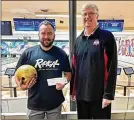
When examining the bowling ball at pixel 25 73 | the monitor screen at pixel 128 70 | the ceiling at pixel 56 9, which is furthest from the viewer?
the ceiling at pixel 56 9

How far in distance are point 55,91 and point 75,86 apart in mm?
182

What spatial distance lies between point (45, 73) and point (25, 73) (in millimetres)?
164

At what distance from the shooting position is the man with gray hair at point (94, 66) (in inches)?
67.7

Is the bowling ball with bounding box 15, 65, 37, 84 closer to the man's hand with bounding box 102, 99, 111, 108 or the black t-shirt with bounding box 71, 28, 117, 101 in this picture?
the black t-shirt with bounding box 71, 28, 117, 101

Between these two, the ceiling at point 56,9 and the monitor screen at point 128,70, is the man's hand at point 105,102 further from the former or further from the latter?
the ceiling at point 56,9

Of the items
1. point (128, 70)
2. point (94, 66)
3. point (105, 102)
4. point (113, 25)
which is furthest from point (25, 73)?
point (113, 25)

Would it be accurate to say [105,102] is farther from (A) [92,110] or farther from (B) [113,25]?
(B) [113,25]

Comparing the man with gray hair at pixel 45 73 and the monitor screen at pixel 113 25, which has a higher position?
the monitor screen at pixel 113 25

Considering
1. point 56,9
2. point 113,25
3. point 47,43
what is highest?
point 56,9

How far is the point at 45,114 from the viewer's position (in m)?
1.83

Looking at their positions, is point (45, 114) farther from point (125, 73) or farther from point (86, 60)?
point (125, 73)

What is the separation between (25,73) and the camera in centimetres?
171

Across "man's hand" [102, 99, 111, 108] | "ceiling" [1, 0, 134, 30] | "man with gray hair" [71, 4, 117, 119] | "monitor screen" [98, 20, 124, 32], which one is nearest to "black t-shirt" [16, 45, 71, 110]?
"man with gray hair" [71, 4, 117, 119]

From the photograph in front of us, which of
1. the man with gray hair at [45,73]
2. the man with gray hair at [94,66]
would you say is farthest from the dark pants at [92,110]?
the man with gray hair at [45,73]
